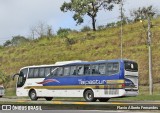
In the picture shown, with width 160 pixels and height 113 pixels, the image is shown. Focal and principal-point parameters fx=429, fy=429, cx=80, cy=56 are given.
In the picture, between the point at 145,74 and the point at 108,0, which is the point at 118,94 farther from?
the point at 108,0

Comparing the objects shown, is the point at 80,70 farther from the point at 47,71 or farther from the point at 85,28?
the point at 85,28

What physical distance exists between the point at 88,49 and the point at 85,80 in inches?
1413

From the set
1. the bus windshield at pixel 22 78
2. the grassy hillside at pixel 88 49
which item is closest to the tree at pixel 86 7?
the grassy hillside at pixel 88 49

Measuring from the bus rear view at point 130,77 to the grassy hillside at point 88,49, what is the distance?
72.4ft

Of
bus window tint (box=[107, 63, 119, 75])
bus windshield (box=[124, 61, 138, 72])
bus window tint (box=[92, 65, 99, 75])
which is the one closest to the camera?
bus window tint (box=[107, 63, 119, 75])

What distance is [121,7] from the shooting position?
7081 centimetres

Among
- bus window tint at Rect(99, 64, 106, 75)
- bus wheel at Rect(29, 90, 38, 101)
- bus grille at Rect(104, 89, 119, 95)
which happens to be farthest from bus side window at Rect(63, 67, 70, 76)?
bus grille at Rect(104, 89, 119, 95)

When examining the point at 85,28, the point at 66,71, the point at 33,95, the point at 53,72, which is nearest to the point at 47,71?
the point at 53,72

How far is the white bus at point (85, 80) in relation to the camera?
100ft

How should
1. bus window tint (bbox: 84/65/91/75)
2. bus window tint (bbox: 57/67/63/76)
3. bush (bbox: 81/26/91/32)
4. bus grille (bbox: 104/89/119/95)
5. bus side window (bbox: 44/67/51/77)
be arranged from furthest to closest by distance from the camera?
bush (bbox: 81/26/91/32) < bus side window (bbox: 44/67/51/77) < bus window tint (bbox: 57/67/63/76) < bus window tint (bbox: 84/65/91/75) < bus grille (bbox: 104/89/119/95)

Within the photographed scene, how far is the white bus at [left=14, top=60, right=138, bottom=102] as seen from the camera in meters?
30.6

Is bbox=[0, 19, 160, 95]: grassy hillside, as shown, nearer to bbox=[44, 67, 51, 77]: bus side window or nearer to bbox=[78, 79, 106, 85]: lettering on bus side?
bbox=[44, 67, 51, 77]: bus side window

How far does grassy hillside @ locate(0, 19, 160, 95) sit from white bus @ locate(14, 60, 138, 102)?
20291mm

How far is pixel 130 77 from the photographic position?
102ft
